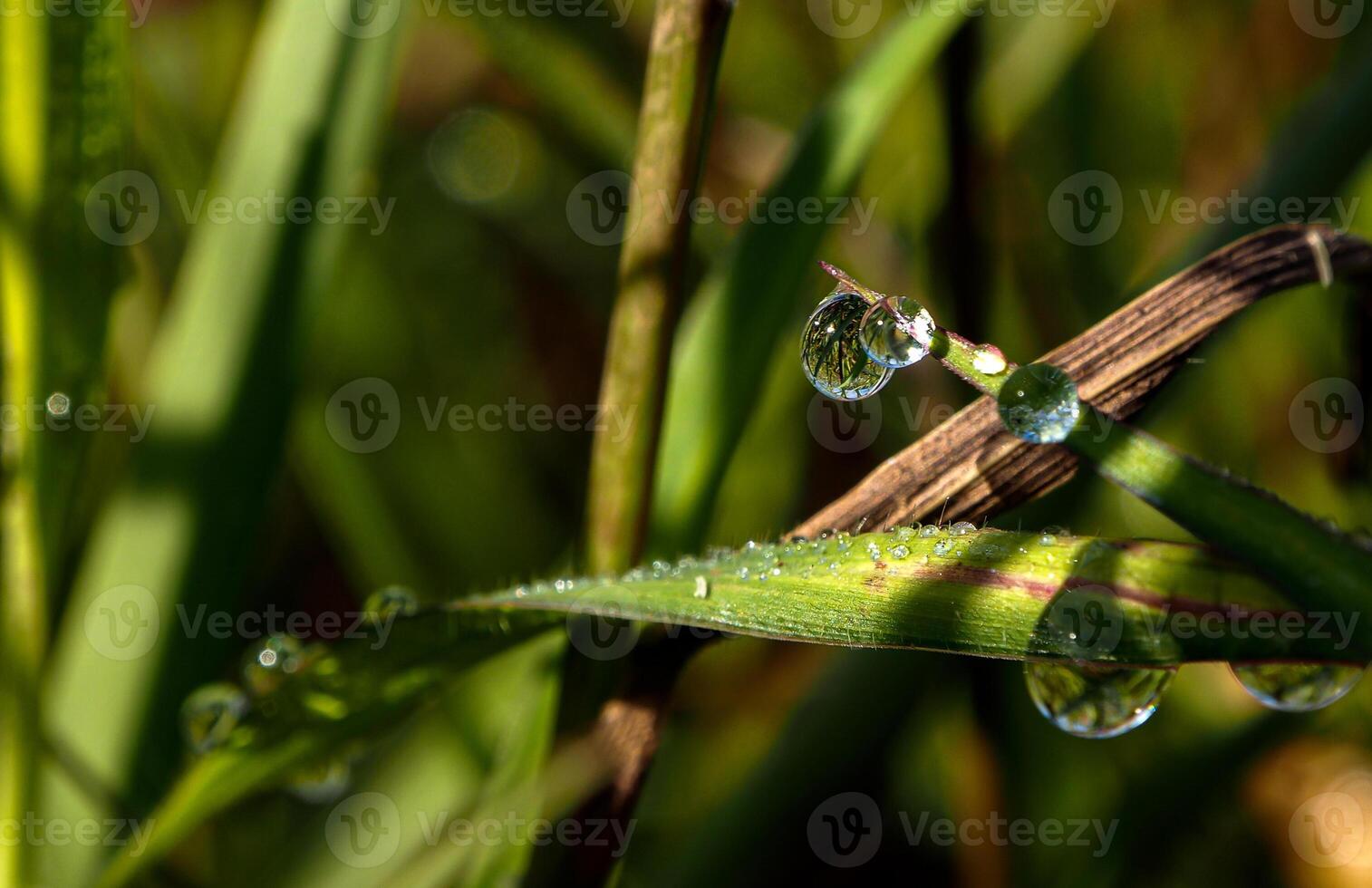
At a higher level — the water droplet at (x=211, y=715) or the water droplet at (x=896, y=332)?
the water droplet at (x=896, y=332)

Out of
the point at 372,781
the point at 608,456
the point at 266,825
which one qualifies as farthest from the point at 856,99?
the point at 266,825

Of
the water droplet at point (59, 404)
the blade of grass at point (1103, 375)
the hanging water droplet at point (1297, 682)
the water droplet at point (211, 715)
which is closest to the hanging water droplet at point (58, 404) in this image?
the water droplet at point (59, 404)

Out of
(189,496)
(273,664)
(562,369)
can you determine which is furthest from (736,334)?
(562,369)

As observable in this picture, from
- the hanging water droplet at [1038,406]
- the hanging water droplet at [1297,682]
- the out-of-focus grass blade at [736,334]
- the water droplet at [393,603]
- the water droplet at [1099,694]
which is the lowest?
the water droplet at [393,603]

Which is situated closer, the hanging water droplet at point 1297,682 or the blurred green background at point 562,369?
the hanging water droplet at point 1297,682

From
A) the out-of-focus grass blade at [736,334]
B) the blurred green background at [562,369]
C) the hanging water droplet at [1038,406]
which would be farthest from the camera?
the blurred green background at [562,369]

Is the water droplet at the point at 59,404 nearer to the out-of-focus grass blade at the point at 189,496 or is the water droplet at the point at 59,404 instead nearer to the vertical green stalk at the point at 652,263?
the out-of-focus grass blade at the point at 189,496

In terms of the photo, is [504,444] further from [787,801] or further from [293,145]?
[787,801]
